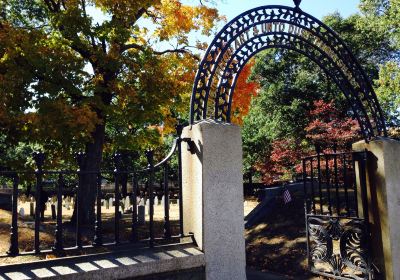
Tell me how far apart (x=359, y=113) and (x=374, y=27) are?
17165 millimetres

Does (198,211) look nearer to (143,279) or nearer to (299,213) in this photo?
(143,279)

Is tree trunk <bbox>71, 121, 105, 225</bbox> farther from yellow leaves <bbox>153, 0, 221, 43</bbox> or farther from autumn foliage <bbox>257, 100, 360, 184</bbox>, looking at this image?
autumn foliage <bbox>257, 100, 360, 184</bbox>

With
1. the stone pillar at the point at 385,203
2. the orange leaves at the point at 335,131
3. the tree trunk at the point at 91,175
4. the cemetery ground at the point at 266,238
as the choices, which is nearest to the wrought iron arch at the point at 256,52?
the stone pillar at the point at 385,203

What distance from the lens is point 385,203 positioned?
6.11m

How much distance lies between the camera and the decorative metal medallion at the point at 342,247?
642 cm

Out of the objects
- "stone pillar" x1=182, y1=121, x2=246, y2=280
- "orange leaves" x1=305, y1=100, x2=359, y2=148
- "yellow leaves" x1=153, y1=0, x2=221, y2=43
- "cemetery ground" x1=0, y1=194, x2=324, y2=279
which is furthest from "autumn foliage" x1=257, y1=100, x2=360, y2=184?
"stone pillar" x1=182, y1=121, x2=246, y2=280

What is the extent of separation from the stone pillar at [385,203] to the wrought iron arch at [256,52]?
486 mm

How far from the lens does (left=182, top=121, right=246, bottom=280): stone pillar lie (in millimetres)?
4637

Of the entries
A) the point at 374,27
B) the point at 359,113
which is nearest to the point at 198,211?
the point at 359,113

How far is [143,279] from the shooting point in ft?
13.3

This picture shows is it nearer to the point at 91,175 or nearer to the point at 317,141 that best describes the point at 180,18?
the point at 91,175

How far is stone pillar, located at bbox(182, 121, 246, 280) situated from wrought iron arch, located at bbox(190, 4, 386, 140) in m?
0.57

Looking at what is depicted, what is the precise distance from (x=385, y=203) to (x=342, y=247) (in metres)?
1.28

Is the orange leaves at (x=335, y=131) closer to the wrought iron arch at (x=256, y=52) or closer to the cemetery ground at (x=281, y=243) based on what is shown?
the cemetery ground at (x=281, y=243)
